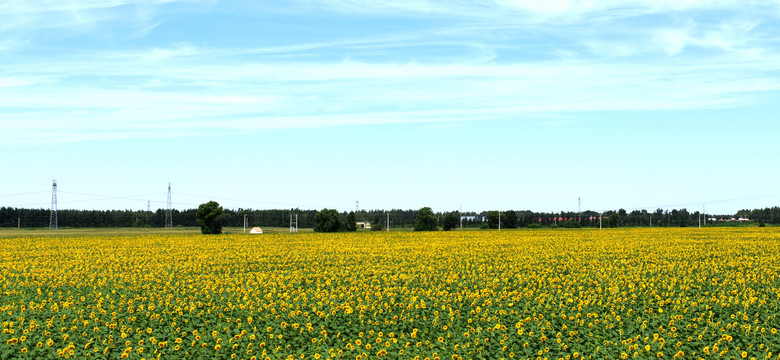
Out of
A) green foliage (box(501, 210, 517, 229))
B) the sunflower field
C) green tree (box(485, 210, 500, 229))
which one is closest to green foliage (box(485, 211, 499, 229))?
green tree (box(485, 210, 500, 229))

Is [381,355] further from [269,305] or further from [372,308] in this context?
[269,305]

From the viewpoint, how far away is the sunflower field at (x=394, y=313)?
1455cm

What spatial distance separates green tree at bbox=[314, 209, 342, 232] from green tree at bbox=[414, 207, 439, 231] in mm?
16850

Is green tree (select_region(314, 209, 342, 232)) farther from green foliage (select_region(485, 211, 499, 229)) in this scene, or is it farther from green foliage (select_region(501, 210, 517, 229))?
green foliage (select_region(501, 210, 517, 229))

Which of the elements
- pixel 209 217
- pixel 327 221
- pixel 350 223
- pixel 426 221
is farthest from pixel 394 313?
pixel 426 221

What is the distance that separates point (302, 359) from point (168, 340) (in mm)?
4178

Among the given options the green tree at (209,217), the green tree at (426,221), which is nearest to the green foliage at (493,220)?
the green tree at (426,221)

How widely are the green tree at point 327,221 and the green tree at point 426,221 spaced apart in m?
16.8

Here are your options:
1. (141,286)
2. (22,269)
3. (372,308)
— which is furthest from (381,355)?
(22,269)

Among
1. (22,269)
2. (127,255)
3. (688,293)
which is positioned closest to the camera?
(688,293)

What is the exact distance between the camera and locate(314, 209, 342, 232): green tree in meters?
91.2

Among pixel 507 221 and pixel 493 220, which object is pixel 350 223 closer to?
pixel 493 220

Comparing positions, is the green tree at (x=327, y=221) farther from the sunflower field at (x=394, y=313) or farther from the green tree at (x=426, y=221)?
the sunflower field at (x=394, y=313)

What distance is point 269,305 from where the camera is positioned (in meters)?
18.7
